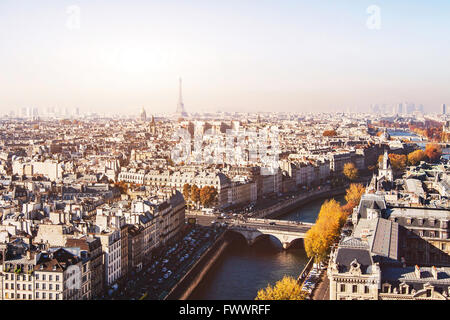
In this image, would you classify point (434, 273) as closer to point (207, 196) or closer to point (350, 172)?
point (207, 196)

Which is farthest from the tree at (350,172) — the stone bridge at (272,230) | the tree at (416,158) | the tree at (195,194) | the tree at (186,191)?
the stone bridge at (272,230)

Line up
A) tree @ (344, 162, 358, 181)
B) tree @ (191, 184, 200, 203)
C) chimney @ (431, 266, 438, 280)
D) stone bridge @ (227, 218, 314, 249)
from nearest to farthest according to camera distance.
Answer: chimney @ (431, 266, 438, 280) → stone bridge @ (227, 218, 314, 249) → tree @ (191, 184, 200, 203) → tree @ (344, 162, 358, 181)

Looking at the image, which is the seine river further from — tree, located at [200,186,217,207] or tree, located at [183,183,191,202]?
tree, located at [183,183,191,202]

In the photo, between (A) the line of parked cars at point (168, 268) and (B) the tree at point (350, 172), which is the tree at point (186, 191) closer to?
(A) the line of parked cars at point (168, 268)

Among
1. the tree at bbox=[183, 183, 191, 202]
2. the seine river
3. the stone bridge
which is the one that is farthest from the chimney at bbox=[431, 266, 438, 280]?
the tree at bbox=[183, 183, 191, 202]
